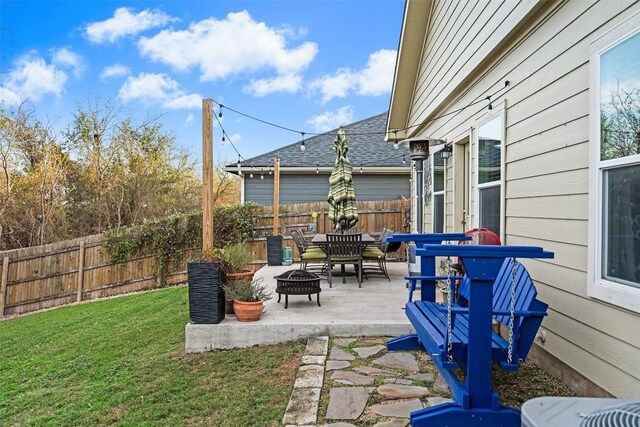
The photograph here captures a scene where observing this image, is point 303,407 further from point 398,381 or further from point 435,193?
point 435,193

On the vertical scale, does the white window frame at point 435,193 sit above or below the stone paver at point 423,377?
above

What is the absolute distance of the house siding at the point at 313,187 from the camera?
1143 centimetres

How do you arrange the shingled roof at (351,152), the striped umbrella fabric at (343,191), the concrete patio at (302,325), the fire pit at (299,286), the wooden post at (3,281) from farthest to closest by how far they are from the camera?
the shingled roof at (351,152)
the wooden post at (3,281)
the striped umbrella fabric at (343,191)
the fire pit at (299,286)
the concrete patio at (302,325)

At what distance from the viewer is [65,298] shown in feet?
30.8

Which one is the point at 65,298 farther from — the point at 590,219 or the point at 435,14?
the point at 590,219

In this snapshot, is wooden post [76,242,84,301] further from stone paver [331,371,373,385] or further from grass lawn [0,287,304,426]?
stone paver [331,371,373,385]

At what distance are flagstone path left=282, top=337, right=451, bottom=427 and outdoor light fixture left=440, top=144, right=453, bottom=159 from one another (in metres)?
3.01

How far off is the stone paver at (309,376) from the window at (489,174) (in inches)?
84.9

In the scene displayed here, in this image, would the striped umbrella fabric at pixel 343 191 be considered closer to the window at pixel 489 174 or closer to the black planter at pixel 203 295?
the window at pixel 489 174

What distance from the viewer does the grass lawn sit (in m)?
2.68

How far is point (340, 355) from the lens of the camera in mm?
3408

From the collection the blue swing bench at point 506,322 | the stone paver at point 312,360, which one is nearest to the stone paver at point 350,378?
the stone paver at point 312,360

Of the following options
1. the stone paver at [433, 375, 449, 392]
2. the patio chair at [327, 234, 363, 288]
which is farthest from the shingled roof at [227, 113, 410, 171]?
the stone paver at [433, 375, 449, 392]

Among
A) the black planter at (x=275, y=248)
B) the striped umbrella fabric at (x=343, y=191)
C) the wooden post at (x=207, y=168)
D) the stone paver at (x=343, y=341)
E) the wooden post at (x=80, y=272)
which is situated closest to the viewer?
the stone paver at (x=343, y=341)
